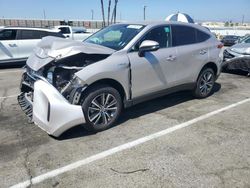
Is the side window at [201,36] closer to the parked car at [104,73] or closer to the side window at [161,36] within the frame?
the parked car at [104,73]

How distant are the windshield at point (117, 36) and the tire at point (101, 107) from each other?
0.82 metres

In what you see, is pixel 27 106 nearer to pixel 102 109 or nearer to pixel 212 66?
pixel 102 109

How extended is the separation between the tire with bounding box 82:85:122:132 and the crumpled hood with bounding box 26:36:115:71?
0.58 metres

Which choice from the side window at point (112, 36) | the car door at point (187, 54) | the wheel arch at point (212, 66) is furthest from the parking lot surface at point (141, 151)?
the side window at point (112, 36)

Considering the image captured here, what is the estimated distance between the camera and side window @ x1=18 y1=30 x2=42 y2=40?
35.4ft

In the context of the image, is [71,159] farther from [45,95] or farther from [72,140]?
[45,95]

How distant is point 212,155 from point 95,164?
1.57 m

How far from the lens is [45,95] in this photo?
13.0ft

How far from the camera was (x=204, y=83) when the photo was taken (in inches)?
252

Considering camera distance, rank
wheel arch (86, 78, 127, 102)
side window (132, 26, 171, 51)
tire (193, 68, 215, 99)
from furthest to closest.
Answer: tire (193, 68, 215, 99), side window (132, 26, 171, 51), wheel arch (86, 78, 127, 102)

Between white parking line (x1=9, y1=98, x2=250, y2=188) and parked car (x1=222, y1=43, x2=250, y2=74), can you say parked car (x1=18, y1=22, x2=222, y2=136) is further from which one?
parked car (x1=222, y1=43, x2=250, y2=74)

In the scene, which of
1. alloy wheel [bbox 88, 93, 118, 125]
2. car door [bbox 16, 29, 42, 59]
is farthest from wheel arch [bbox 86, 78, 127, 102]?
car door [bbox 16, 29, 42, 59]

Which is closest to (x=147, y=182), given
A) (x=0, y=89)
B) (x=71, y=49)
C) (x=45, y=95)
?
(x=45, y=95)

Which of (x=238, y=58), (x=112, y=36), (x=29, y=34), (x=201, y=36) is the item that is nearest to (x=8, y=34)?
(x=29, y=34)
